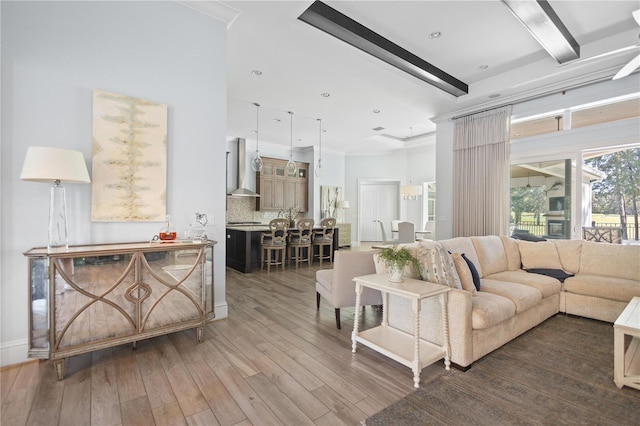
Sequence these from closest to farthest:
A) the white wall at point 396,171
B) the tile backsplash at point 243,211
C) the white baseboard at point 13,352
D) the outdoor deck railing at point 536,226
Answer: the white baseboard at point 13,352
the outdoor deck railing at point 536,226
the tile backsplash at point 243,211
the white wall at point 396,171

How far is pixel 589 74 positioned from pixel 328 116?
14.0 ft

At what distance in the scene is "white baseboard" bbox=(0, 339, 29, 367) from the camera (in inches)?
88.1

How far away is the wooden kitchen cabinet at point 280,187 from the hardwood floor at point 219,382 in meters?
5.87

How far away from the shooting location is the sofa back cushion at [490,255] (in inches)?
145

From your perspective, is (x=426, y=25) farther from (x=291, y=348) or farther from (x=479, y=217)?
(x=291, y=348)

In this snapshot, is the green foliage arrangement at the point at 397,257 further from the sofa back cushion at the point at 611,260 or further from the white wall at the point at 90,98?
the sofa back cushion at the point at 611,260

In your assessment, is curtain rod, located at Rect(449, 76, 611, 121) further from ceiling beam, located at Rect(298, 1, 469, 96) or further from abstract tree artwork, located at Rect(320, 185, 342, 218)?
abstract tree artwork, located at Rect(320, 185, 342, 218)

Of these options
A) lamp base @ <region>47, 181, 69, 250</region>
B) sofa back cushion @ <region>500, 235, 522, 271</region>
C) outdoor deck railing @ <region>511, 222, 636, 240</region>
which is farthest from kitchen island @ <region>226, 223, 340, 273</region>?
outdoor deck railing @ <region>511, 222, 636, 240</region>

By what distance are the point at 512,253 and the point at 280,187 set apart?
21.0 ft

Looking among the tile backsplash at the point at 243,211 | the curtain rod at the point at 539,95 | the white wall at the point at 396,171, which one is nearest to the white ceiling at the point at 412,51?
the curtain rod at the point at 539,95

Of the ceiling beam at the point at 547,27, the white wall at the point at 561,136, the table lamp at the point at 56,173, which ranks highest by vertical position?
the ceiling beam at the point at 547,27

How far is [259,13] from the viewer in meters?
3.09

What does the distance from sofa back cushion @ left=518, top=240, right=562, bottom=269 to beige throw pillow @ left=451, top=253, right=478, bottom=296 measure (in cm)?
191

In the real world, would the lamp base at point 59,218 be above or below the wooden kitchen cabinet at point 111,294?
above
